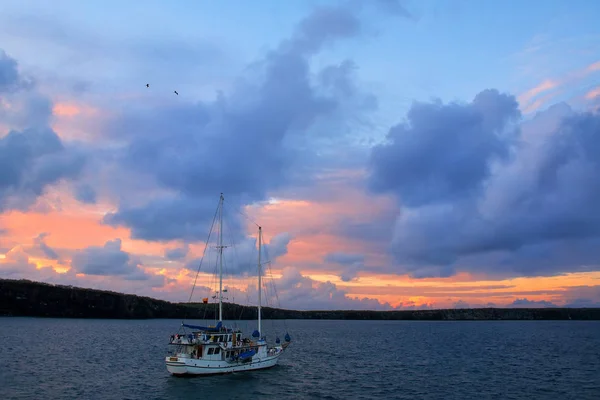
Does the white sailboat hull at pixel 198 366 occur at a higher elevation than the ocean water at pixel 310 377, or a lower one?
higher

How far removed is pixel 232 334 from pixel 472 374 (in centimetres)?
3703

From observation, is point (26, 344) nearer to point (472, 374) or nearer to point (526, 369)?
point (472, 374)

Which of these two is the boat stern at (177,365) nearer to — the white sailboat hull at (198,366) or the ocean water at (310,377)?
the white sailboat hull at (198,366)

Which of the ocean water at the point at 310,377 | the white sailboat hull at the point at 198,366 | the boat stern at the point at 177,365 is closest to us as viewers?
the ocean water at the point at 310,377

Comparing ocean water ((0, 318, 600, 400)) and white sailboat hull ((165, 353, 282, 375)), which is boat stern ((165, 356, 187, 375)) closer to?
white sailboat hull ((165, 353, 282, 375))

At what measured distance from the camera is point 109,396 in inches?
2053

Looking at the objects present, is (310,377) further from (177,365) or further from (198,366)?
(177,365)

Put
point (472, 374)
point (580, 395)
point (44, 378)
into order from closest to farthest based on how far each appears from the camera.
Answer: point (580, 395) → point (44, 378) → point (472, 374)

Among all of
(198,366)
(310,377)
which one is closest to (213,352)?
(198,366)

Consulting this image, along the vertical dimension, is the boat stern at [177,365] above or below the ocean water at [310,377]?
above

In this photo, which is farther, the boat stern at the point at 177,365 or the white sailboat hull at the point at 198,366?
the white sailboat hull at the point at 198,366

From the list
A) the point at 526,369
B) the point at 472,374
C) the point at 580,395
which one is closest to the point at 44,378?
the point at 472,374

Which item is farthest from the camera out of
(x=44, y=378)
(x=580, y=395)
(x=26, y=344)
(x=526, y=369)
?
(x=26, y=344)

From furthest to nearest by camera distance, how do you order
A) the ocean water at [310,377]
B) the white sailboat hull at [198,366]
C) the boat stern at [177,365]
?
the white sailboat hull at [198,366], the boat stern at [177,365], the ocean water at [310,377]
